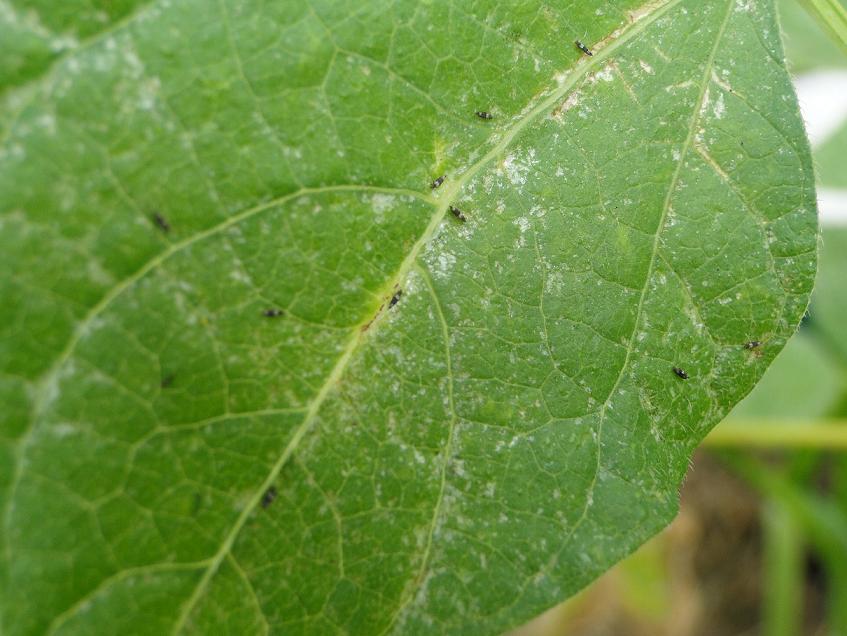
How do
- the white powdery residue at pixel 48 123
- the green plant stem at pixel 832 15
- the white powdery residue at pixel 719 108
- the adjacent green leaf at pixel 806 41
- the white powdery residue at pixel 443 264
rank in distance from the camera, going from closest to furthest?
the white powdery residue at pixel 48 123, the white powdery residue at pixel 443 264, the white powdery residue at pixel 719 108, the green plant stem at pixel 832 15, the adjacent green leaf at pixel 806 41

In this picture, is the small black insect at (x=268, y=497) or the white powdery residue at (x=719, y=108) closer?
the small black insect at (x=268, y=497)

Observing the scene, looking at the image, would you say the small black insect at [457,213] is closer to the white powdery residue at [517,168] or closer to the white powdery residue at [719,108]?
the white powdery residue at [517,168]

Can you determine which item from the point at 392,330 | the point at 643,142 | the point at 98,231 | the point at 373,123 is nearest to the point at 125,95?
the point at 98,231

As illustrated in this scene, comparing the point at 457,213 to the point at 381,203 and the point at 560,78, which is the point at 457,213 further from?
the point at 560,78

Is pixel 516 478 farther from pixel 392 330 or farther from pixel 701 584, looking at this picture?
pixel 701 584

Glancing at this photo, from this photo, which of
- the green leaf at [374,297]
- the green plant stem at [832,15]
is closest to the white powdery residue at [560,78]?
the green leaf at [374,297]
